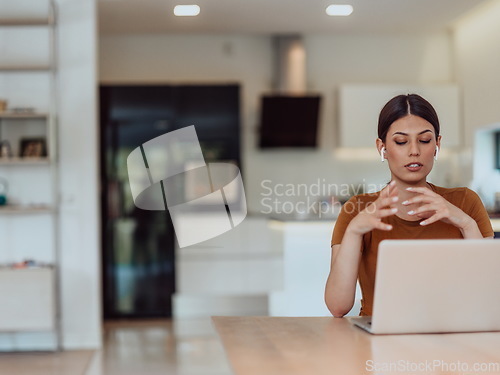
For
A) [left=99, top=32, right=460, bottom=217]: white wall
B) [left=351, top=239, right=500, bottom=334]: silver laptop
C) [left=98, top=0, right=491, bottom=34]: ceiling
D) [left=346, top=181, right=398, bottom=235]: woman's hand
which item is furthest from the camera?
[left=99, top=32, right=460, bottom=217]: white wall

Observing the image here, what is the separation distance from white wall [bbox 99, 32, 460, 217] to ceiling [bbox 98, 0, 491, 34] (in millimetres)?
196

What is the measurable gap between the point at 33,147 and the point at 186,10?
1.91 meters

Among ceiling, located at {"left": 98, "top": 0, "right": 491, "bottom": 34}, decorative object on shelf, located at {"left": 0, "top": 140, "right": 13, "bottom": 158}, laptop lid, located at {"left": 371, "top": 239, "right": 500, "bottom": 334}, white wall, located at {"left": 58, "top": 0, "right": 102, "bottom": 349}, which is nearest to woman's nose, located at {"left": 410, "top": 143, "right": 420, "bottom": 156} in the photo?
laptop lid, located at {"left": 371, "top": 239, "right": 500, "bottom": 334}

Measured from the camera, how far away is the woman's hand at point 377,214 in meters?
1.69

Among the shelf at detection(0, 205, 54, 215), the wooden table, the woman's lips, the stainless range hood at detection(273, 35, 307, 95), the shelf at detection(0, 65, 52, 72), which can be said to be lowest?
the wooden table

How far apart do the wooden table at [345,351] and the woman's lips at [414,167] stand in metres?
0.45

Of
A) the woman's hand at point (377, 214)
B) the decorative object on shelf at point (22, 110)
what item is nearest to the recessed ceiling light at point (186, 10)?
the decorative object on shelf at point (22, 110)

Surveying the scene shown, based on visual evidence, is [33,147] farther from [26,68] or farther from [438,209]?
[438,209]

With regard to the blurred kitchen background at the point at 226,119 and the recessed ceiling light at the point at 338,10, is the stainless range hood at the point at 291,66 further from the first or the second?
the recessed ceiling light at the point at 338,10

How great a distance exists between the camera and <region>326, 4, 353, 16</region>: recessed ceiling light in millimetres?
6062

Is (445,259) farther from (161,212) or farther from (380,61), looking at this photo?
(380,61)

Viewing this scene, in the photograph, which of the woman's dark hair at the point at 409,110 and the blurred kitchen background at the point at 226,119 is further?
the blurred kitchen background at the point at 226,119

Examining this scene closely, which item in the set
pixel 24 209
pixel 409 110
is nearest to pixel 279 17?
pixel 24 209

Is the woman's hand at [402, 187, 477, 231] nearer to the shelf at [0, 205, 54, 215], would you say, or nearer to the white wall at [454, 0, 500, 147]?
the shelf at [0, 205, 54, 215]
